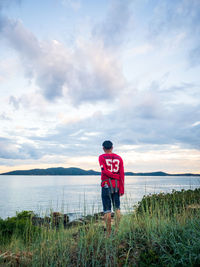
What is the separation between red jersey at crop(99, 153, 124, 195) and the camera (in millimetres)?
6238

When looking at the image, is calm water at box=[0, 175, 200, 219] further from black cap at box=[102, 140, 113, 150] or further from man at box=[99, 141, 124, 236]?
black cap at box=[102, 140, 113, 150]

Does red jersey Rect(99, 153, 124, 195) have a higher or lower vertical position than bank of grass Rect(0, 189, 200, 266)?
higher

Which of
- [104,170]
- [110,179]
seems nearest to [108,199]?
[110,179]

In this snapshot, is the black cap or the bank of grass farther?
the black cap

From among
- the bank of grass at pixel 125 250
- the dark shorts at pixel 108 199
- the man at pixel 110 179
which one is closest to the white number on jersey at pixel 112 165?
the man at pixel 110 179

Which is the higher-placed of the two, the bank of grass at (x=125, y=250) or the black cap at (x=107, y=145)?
the black cap at (x=107, y=145)

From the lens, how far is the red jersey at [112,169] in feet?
20.5

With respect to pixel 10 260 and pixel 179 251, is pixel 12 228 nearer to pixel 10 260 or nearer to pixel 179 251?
pixel 10 260

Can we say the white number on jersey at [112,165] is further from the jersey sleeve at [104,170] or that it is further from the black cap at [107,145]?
the black cap at [107,145]

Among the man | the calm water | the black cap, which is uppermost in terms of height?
the black cap

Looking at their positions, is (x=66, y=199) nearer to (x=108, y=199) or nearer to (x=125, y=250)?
(x=108, y=199)

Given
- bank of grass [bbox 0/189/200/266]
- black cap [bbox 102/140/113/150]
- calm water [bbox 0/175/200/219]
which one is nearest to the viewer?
bank of grass [bbox 0/189/200/266]

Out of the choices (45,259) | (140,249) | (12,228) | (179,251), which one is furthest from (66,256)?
(12,228)

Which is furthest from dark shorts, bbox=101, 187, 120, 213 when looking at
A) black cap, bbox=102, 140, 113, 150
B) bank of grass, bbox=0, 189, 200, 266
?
black cap, bbox=102, 140, 113, 150
